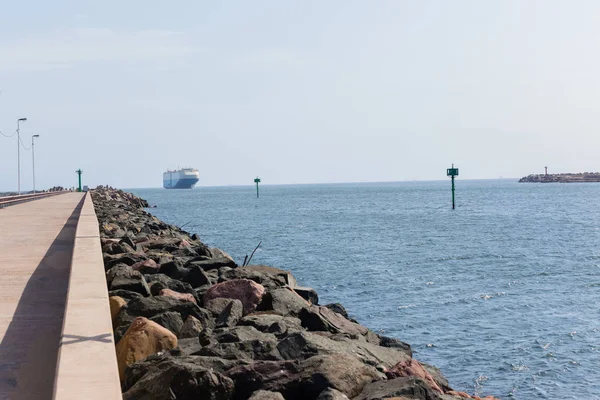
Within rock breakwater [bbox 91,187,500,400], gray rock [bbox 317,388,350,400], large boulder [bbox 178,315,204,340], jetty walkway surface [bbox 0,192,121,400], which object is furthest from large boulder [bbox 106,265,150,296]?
gray rock [bbox 317,388,350,400]

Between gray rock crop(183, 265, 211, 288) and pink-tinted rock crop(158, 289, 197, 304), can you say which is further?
gray rock crop(183, 265, 211, 288)

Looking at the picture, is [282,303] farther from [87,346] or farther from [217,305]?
[87,346]

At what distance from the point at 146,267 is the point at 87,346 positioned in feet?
21.4

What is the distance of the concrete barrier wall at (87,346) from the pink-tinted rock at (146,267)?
11.8 ft

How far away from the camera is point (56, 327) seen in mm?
6309

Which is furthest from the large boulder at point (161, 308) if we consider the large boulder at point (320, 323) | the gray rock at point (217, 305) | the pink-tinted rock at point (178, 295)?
the large boulder at point (320, 323)

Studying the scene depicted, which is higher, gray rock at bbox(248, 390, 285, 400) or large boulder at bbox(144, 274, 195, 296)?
large boulder at bbox(144, 274, 195, 296)

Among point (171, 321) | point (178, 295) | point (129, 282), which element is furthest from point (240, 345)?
point (129, 282)

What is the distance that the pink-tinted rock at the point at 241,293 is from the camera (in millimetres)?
8547

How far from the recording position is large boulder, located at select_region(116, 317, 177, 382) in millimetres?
5777

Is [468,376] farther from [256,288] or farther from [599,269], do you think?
[599,269]

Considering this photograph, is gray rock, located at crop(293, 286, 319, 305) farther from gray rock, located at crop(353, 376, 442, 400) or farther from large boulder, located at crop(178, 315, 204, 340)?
gray rock, located at crop(353, 376, 442, 400)

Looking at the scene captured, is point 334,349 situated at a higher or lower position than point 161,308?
lower

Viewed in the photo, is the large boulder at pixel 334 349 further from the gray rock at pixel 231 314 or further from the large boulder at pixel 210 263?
the large boulder at pixel 210 263
